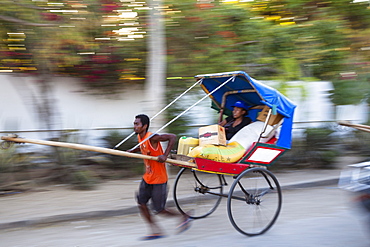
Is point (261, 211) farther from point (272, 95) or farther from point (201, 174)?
point (272, 95)

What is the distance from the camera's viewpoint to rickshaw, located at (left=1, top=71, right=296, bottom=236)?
520 centimetres

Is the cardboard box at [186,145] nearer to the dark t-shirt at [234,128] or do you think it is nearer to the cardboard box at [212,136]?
the cardboard box at [212,136]

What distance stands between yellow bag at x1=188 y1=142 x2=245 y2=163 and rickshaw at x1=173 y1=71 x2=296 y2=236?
0.05 meters

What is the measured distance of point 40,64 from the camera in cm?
820

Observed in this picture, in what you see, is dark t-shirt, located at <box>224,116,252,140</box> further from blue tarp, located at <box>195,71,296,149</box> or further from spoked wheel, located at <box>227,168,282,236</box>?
spoked wheel, located at <box>227,168,282,236</box>

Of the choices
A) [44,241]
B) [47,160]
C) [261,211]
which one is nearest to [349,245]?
[261,211]

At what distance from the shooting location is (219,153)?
5.20 m

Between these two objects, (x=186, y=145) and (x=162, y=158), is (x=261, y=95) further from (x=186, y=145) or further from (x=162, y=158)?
(x=162, y=158)

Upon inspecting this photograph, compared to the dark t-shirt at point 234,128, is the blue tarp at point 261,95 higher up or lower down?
higher up

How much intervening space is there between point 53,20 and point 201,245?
521 cm

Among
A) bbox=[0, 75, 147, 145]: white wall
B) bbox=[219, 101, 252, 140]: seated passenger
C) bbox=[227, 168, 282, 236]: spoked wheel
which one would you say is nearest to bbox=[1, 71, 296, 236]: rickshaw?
bbox=[227, 168, 282, 236]: spoked wheel

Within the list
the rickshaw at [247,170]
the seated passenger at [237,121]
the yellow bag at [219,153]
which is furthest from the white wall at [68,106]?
the yellow bag at [219,153]

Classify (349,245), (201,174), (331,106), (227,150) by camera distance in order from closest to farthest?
1. (349,245)
2. (227,150)
3. (201,174)
4. (331,106)

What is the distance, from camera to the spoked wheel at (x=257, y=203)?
5.47 m
